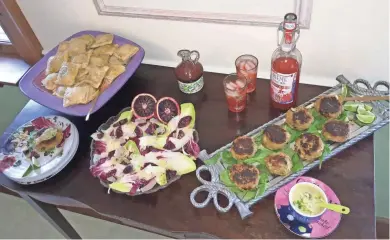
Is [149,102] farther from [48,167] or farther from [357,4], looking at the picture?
[357,4]

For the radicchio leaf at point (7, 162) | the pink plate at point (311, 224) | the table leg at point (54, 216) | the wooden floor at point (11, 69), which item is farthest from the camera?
the wooden floor at point (11, 69)

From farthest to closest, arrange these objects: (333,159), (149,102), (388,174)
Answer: (388,174) → (149,102) → (333,159)

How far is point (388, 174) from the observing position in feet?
4.57

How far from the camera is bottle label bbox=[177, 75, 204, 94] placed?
118 centimetres

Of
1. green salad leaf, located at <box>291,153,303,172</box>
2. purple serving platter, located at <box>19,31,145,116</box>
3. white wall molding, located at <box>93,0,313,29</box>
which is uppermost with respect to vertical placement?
white wall molding, located at <box>93,0,313,29</box>

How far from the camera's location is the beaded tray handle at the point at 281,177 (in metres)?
0.95

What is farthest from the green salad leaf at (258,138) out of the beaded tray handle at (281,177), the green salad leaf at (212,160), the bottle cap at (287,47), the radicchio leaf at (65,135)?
the radicchio leaf at (65,135)

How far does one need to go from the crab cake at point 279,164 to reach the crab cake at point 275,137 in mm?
29

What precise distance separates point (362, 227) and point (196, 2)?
706 mm

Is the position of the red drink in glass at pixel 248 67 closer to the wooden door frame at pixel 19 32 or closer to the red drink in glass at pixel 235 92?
the red drink in glass at pixel 235 92

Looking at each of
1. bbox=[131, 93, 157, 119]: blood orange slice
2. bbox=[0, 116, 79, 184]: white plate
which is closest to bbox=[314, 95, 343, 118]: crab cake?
bbox=[131, 93, 157, 119]: blood orange slice

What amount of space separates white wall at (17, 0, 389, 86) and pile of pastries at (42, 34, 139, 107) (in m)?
0.09

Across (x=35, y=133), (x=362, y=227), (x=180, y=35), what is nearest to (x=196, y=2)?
(x=180, y=35)

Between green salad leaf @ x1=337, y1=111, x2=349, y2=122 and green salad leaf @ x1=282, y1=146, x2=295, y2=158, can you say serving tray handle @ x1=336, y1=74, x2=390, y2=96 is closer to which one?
green salad leaf @ x1=337, y1=111, x2=349, y2=122
